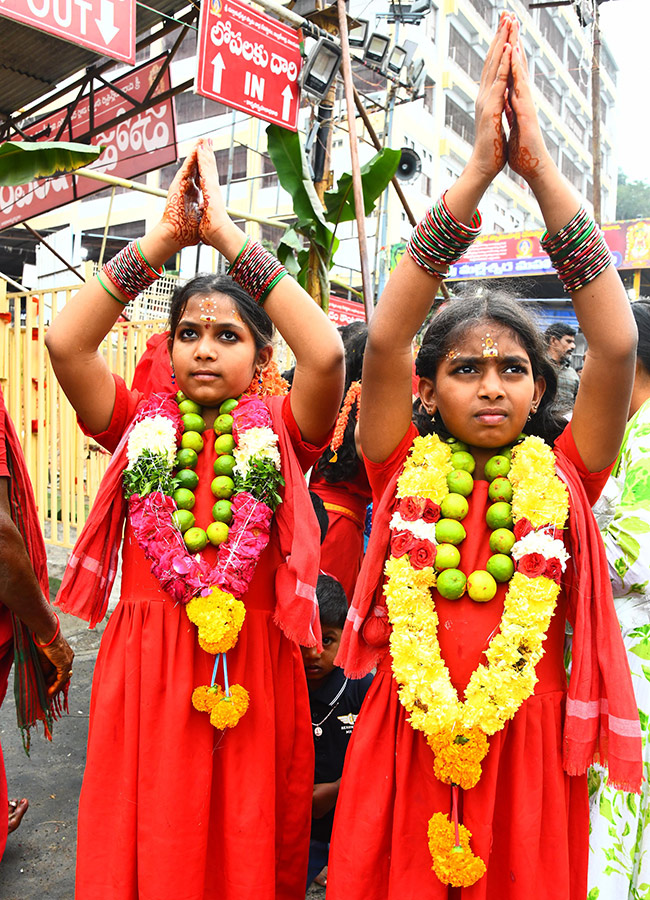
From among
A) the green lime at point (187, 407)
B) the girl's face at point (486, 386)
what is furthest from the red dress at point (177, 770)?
the girl's face at point (486, 386)

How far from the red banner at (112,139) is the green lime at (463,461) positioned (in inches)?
218

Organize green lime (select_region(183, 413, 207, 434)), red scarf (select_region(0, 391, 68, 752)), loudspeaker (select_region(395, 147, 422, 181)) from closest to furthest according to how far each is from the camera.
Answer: green lime (select_region(183, 413, 207, 434)), red scarf (select_region(0, 391, 68, 752)), loudspeaker (select_region(395, 147, 422, 181))

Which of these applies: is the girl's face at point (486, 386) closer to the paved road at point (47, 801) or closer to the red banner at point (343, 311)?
the paved road at point (47, 801)

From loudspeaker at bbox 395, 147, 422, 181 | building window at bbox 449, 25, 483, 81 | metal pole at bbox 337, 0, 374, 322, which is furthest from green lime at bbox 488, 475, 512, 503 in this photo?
building window at bbox 449, 25, 483, 81

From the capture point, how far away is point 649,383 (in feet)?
9.08

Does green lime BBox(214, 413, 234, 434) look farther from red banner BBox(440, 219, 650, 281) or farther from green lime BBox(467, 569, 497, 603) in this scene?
red banner BBox(440, 219, 650, 281)

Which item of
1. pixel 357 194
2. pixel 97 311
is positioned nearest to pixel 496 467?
pixel 97 311

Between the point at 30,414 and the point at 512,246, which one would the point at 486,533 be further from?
the point at 512,246

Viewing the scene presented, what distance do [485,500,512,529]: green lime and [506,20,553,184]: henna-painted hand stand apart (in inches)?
33.6

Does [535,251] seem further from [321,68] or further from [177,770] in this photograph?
[177,770]

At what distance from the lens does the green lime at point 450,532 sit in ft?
6.42

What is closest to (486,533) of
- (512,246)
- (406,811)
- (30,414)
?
(406,811)

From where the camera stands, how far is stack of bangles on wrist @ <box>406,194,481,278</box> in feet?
5.82

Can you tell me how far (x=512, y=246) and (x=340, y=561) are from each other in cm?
1862
